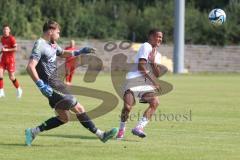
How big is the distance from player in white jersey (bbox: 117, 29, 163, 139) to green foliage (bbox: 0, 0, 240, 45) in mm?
41149

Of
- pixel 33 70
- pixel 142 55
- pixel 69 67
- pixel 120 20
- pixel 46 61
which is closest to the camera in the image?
pixel 33 70

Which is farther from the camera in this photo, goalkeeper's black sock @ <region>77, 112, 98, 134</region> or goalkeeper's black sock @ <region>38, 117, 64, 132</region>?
goalkeeper's black sock @ <region>38, 117, 64, 132</region>

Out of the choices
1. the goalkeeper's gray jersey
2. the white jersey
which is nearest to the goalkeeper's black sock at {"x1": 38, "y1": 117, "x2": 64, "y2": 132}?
the goalkeeper's gray jersey

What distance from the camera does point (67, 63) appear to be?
35250mm

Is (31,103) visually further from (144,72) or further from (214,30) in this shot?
(214,30)

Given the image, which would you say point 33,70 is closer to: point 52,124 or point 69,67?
point 52,124

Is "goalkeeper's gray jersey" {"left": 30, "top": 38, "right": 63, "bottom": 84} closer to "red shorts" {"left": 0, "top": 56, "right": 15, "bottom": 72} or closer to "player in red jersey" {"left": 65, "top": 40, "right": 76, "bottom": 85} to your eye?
"red shorts" {"left": 0, "top": 56, "right": 15, "bottom": 72}

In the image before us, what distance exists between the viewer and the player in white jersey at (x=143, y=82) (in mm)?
14016

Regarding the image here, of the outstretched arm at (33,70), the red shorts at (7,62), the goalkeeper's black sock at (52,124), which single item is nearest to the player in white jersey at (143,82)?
the goalkeeper's black sock at (52,124)

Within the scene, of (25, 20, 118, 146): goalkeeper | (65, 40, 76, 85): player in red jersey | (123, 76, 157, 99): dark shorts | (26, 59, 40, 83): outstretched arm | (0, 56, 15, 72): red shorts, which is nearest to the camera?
(26, 59, 40, 83): outstretched arm

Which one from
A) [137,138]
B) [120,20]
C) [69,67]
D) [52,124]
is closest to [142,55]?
[137,138]

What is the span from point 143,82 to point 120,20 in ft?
154

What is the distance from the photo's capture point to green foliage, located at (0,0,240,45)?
57312 millimetres

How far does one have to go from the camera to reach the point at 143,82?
1425cm
